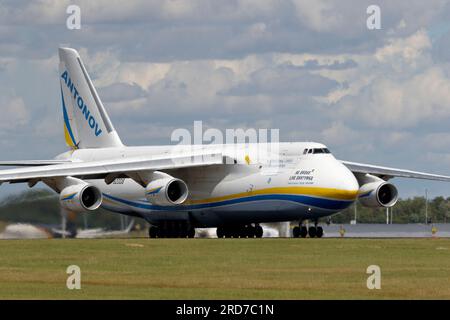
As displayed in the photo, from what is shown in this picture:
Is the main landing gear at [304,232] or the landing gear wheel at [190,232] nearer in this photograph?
the main landing gear at [304,232]

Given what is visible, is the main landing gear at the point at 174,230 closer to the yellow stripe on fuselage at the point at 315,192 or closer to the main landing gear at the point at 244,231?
the main landing gear at the point at 244,231

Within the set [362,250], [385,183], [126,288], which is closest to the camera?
[126,288]

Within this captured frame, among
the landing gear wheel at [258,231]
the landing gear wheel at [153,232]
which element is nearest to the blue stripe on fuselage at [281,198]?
the landing gear wheel at [153,232]

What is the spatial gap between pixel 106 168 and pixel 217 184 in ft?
18.0

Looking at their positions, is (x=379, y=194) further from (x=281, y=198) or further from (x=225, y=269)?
(x=225, y=269)

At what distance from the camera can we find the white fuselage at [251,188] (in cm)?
5159

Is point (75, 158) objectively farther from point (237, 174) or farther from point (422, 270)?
point (422, 270)

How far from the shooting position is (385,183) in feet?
187

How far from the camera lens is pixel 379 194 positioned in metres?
57.4

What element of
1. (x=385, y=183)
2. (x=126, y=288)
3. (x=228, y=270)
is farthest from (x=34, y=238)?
(x=126, y=288)

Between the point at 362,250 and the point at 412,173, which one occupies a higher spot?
the point at 412,173

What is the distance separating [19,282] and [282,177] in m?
25.3

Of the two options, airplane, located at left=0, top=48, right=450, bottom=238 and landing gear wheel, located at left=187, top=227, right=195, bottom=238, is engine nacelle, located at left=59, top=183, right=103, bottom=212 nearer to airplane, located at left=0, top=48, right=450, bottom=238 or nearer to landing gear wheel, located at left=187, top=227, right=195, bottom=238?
A: airplane, located at left=0, top=48, right=450, bottom=238

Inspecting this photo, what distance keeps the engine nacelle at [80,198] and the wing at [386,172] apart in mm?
13570
